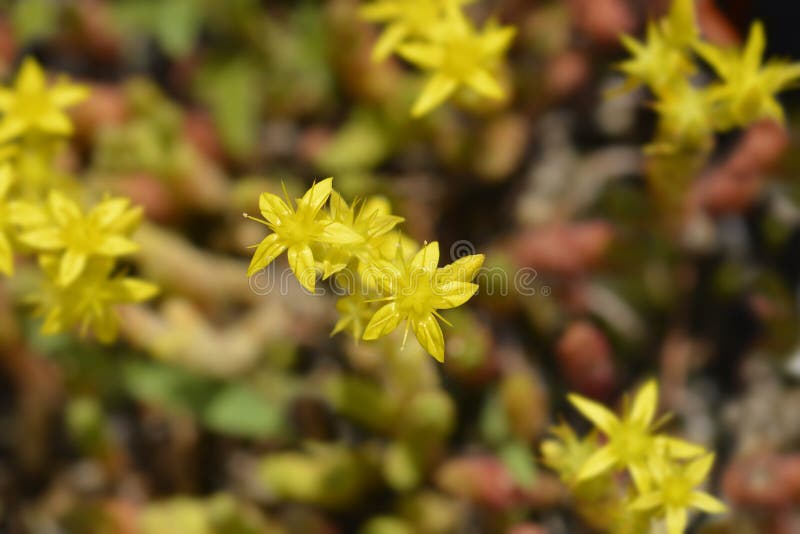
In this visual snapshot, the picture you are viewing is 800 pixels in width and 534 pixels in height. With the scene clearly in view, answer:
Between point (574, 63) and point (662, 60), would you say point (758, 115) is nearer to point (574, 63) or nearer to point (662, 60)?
point (662, 60)

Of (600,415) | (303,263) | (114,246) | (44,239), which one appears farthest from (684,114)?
(44,239)

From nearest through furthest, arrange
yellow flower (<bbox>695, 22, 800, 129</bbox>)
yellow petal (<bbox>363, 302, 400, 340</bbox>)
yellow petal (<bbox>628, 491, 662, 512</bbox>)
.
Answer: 1. yellow petal (<bbox>363, 302, 400, 340</bbox>)
2. yellow petal (<bbox>628, 491, 662, 512</bbox>)
3. yellow flower (<bbox>695, 22, 800, 129</bbox>)

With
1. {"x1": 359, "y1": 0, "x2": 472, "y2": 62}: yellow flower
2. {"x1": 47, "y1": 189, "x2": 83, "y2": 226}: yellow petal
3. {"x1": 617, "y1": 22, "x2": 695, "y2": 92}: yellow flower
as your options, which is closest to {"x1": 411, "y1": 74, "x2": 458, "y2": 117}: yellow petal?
{"x1": 359, "y1": 0, "x2": 472, "y2": 62}: yellow flower

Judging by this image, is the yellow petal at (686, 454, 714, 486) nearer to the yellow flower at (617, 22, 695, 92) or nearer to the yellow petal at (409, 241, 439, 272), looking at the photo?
the yellow petal at (409, 241, 439, 272)

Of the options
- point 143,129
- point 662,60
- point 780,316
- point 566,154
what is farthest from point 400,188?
point 780,316

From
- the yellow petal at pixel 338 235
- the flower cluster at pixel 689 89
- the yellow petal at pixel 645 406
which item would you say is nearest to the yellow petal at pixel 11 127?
the yellow petal at pixel 338 235

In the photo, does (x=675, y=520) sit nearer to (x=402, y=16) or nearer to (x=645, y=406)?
(x=645, y=406)
